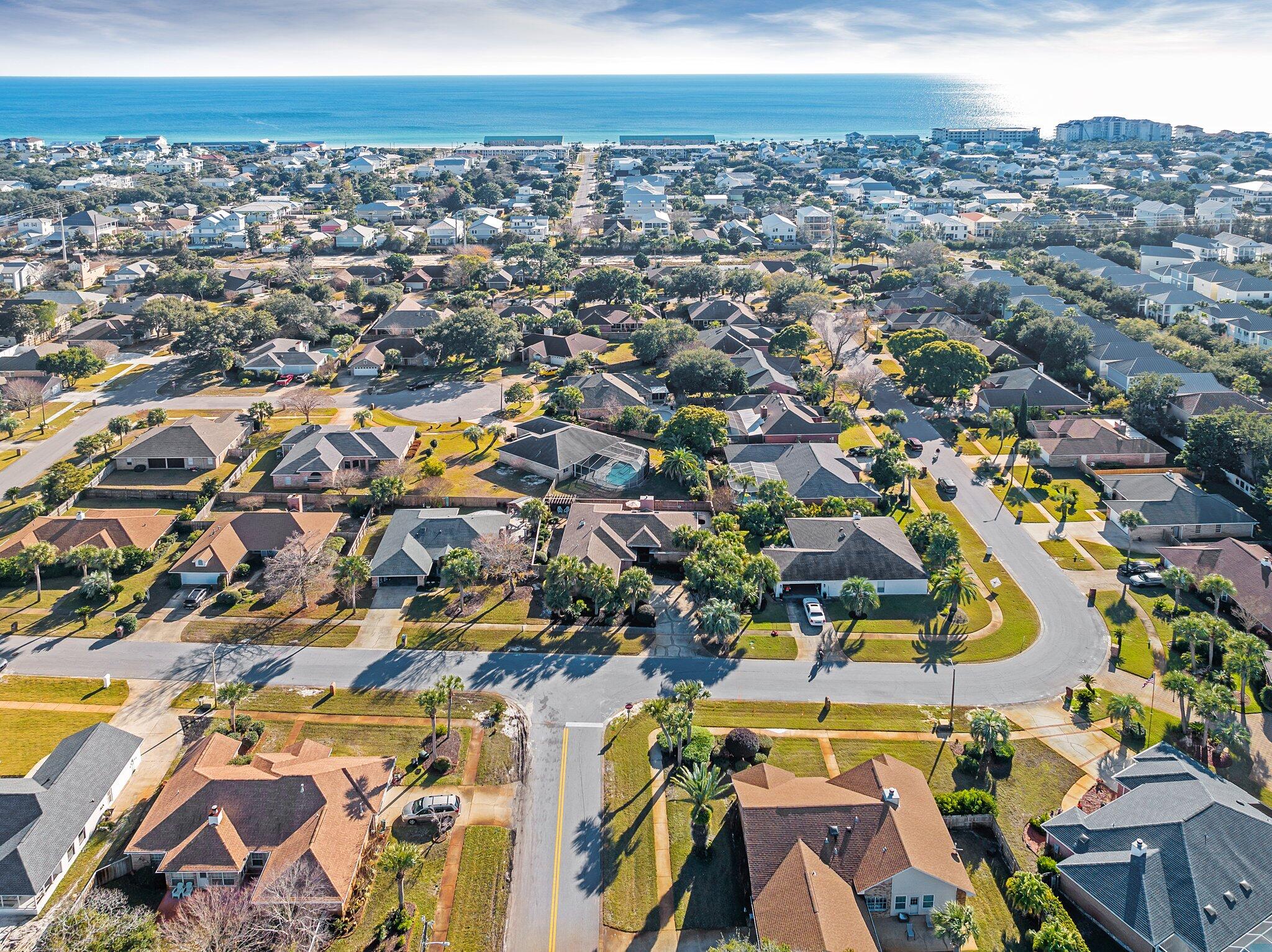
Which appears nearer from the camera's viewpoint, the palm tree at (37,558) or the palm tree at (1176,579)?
the palm tree at (1176,579)

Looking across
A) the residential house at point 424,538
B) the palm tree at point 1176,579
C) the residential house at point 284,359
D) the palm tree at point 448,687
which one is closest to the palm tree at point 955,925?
the palm tree at point 448,687

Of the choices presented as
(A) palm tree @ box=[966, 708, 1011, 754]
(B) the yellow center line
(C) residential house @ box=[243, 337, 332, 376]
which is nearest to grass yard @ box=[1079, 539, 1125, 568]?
Answer: (A) palm tree @ box=[966, 708, 1011, 754]

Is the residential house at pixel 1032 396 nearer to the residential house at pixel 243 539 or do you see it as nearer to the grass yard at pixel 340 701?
the grass yard at pixel 340 701

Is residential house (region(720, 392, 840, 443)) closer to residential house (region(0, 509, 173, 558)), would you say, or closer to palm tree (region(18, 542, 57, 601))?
residential house (region(0, 509, 173, 558))

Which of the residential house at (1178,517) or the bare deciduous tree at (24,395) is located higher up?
the bare deciduous tree at (24,395)

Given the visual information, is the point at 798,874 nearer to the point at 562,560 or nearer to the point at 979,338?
the point at 562,560
